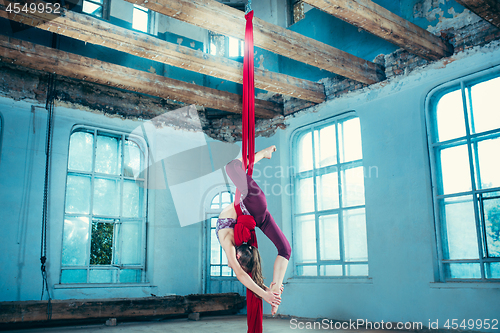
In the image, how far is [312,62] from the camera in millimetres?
4918

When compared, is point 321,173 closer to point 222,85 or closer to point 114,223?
point 222,85

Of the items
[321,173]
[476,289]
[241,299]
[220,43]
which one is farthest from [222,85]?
[476,289]

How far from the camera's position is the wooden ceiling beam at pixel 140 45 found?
3962 mm

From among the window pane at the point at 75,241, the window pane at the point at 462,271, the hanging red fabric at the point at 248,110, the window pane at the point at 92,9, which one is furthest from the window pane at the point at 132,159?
the window pane at the point at 462,271

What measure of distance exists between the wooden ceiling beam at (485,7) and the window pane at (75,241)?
553cm

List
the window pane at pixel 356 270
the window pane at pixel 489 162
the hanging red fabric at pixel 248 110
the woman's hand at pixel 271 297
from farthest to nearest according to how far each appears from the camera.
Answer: the window pane at pixel 356 270 < the window pane at pixel 489 162 < the hanging red fabric at pixel 248 110 < the woman's hand at pixel 271 297

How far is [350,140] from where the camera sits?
233 inches

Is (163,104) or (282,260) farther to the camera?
(163,104)

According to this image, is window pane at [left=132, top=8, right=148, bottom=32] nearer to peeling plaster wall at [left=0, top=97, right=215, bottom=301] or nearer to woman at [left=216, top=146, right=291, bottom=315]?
peeling plaster wall at [left=0, top=97, right=215, bottom=301]

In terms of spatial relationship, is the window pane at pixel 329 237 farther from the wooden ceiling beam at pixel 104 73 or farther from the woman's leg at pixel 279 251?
the woman's leg at pixel 279 251

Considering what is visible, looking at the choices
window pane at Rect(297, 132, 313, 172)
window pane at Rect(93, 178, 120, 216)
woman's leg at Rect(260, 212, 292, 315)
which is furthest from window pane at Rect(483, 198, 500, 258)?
window pane at Rect(93, 178, 120, 216)

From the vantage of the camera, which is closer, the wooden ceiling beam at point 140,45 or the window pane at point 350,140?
the wooden ceiling beam at point 140,45

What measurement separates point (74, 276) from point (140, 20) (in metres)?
4.23

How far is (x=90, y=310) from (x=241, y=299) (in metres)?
2.45
